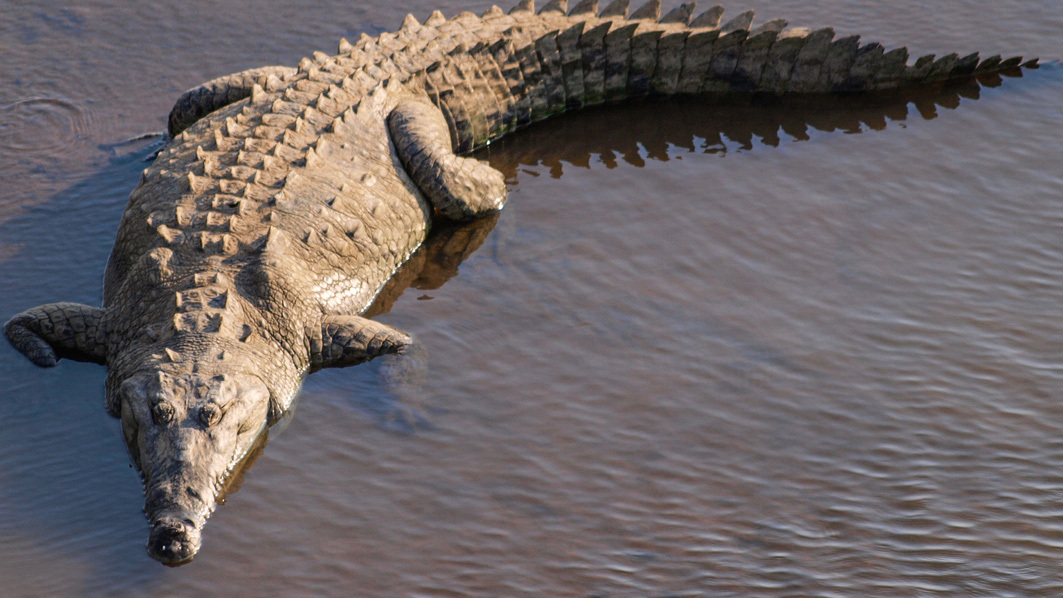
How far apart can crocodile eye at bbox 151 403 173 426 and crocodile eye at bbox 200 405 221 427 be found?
0.14 meters

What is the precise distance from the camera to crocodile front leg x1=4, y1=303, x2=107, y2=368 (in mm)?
5109

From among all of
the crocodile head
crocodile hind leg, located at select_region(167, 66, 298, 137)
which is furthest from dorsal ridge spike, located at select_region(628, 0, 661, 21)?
the crocodile head

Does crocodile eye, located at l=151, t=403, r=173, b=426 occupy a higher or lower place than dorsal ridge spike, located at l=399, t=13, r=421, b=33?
lower

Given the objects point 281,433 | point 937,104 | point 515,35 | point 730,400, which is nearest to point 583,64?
point 515,35

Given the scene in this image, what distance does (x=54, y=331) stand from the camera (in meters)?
5.12

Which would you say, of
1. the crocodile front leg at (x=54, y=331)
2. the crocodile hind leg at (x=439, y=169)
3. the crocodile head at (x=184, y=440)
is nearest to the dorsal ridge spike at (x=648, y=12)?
the crocodile hind leg at (x=439, y=169)

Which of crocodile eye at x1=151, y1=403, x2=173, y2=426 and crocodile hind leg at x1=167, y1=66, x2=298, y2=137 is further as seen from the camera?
crocodile hind leg at x1=167, y1=66, x2=298, y2=137

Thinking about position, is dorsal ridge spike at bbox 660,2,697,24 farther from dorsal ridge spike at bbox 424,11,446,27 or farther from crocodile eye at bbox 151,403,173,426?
crocodile eye at bbox 151,403,173,426

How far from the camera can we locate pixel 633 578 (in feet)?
13.1

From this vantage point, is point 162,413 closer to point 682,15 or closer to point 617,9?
point 617,9

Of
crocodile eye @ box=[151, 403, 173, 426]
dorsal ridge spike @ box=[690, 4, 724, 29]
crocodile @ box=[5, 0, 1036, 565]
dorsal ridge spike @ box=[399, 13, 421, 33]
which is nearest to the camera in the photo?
crocodile eye @ box=[151, 403, 173, 426]

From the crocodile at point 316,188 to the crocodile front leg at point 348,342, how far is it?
10 millimetres

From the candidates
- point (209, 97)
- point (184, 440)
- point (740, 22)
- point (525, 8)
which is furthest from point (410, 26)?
point (184, 440)

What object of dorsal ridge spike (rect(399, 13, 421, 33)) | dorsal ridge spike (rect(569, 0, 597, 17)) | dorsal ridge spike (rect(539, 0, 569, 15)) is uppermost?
dorsal ridge spike (rect(569, 0, 597, 17))
